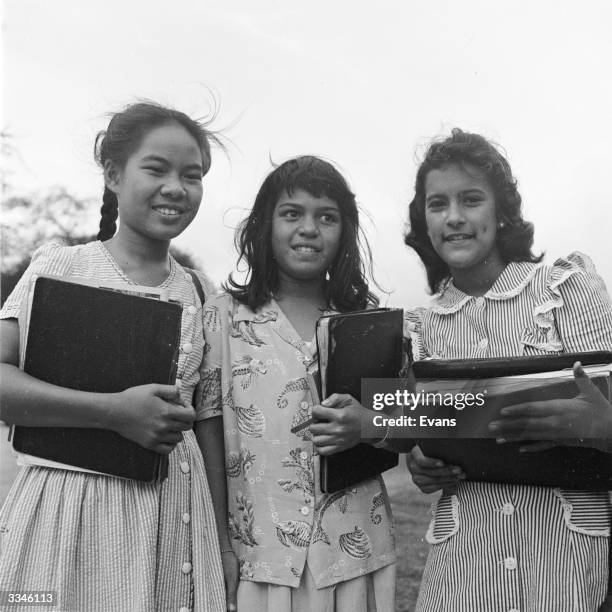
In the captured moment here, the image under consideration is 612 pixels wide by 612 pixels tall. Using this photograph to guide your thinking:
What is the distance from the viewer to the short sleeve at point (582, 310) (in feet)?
4.80

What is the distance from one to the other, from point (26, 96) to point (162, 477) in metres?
0.99

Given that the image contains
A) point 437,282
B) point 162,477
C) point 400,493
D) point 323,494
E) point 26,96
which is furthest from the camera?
point 400,493

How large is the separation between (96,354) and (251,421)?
40 centimetres

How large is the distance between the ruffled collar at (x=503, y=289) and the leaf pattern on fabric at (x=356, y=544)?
1.80 feet

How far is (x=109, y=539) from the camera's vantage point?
138 centimetres

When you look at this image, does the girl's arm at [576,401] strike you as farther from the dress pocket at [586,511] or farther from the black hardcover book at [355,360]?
the black hardcover book at [355,360]

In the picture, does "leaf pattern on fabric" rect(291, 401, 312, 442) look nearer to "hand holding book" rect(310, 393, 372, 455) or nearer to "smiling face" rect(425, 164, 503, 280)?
"hand holding book" rect(310, 393, 372, 455)

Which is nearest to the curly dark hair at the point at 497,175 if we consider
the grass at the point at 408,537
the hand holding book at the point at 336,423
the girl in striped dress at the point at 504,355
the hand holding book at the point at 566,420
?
the girl in striped dress at the point at 504,355

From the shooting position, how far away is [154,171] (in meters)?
1.62

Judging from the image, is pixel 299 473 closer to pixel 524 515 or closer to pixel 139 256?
pixel 524 515

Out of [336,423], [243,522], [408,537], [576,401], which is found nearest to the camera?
[576,401]

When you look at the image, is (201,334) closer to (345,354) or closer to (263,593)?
(345,354)

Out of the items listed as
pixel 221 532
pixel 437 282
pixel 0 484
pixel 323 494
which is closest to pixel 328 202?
pixel 437 282

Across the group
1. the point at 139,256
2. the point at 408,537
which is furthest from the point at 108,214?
the point at 408,537
